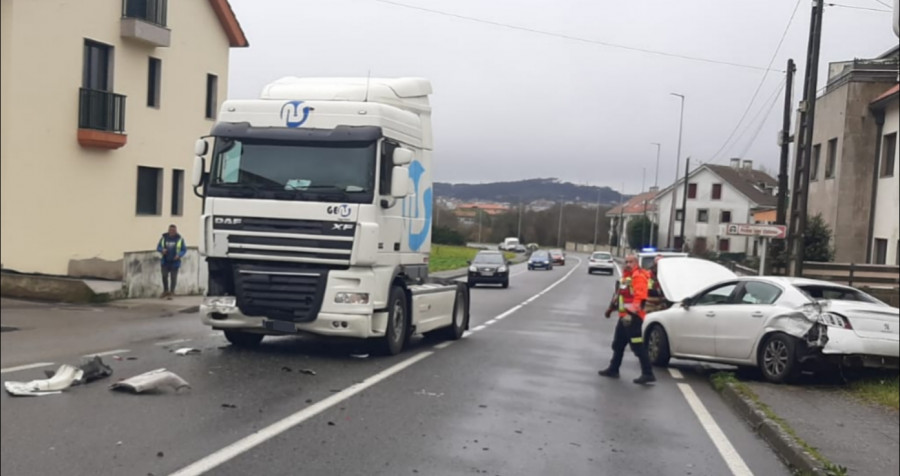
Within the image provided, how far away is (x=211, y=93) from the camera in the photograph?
16.9 feet

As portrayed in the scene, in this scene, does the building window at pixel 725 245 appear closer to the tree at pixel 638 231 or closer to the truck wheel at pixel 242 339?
the tree at pixel 638 231

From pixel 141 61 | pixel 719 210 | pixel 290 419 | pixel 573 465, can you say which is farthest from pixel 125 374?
pixel 719 210

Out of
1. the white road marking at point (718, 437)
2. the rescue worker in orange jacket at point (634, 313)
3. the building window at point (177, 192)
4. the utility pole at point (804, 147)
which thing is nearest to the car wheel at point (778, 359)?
the white road marking at point (718, 437)

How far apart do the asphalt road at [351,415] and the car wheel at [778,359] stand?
94cm

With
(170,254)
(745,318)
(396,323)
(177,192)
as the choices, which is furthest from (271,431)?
(745,318)

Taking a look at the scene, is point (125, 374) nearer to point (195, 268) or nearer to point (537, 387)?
point (195, 268)

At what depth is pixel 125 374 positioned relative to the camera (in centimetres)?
972

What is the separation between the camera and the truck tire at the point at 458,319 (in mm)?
15461

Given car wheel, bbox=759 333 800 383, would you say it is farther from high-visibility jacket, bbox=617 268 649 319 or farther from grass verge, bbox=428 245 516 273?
grass verge, bbox=428 245 516 273

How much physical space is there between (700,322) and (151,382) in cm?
736

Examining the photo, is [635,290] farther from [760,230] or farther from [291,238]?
[760,230]

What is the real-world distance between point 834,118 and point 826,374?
10.4 feet

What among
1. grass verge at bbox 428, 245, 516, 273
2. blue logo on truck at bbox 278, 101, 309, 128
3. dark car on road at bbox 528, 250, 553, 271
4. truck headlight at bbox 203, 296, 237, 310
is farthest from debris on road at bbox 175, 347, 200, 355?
dark car on road at bbox 528, 250, 553, 271

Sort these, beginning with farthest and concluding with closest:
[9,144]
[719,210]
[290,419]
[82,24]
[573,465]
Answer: [719,210]
[290,419]
[573,465]
[82,24]
[9,144]
